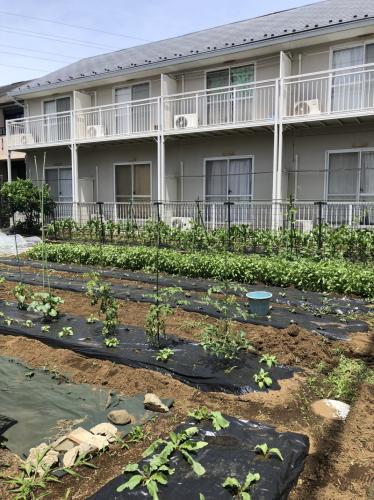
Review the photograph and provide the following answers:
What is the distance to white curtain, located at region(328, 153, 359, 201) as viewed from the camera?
11742 mm

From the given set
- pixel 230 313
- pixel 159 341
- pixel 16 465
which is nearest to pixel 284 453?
pixel 16 465

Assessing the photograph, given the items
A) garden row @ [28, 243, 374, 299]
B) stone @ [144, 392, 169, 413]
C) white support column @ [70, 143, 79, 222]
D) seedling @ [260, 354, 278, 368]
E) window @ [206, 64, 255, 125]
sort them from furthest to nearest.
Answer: white support column @ [70, 143, 79, 222], window @ [206, 64, 255, 125], garden row @ [28, 243, 374, 299], seedling @ [260, 354, 278, 368], stone @ [144, 392, 169, 413]

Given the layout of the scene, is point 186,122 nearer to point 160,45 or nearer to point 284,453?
point 160,45

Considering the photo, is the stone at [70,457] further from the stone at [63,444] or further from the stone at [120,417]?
the stone at [120,417]

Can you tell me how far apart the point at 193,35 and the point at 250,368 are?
15.8m

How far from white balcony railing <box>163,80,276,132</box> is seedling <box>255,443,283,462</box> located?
10407 mm

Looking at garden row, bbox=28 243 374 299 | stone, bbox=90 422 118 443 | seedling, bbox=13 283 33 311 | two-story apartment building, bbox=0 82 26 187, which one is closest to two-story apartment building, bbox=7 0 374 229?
garden row, bbox=28 243 374 299

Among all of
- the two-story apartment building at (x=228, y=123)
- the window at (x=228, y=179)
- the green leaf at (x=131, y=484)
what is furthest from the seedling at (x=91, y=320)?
the window at (x=228, y=179)

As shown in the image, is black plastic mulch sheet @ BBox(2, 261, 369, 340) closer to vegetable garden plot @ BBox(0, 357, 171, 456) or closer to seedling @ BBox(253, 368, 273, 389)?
seedling @ BBox(253, 368, 273, 389)

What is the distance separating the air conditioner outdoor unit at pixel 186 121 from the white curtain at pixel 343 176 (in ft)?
13.6

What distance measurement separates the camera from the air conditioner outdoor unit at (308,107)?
37.3 ft

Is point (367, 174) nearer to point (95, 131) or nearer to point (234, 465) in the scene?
point (95, 131)

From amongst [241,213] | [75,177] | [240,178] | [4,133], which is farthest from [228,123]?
[4,133]

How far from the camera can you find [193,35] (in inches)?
651
